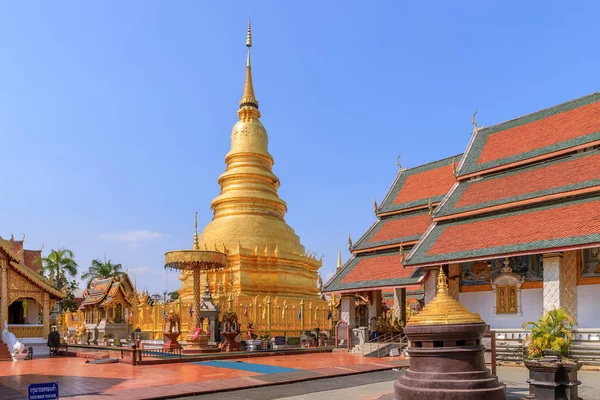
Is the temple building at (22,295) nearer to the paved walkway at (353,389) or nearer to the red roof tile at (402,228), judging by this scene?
the paved walkway at (353,389)

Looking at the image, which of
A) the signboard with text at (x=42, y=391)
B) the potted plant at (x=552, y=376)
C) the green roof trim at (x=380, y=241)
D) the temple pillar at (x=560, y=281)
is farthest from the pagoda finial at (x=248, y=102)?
the signboard with text at (x=42, y=391)

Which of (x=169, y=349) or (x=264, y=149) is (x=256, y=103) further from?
(x=169, y=349)

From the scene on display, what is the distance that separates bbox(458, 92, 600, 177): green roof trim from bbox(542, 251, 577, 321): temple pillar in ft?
14.6

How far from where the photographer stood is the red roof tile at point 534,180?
18.3 m

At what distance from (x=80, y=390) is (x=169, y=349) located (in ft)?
34.3

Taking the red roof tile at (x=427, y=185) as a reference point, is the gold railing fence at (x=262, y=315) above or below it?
below

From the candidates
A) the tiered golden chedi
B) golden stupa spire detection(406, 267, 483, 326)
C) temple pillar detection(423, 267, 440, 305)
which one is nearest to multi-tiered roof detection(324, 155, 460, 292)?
temple pillar detection(423, 267, 440, 305)

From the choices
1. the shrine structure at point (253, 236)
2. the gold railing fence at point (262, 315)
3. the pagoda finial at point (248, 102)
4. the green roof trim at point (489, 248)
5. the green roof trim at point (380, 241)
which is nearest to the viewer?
the green roof trim at point (489, 248)

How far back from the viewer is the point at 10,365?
18.9 m

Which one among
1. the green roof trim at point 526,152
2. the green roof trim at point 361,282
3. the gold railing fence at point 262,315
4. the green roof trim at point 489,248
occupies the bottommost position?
the gold railing fence at point 262,315

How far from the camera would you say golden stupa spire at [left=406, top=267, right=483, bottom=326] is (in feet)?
30.9

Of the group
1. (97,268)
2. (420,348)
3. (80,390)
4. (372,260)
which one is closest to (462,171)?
(372,260)

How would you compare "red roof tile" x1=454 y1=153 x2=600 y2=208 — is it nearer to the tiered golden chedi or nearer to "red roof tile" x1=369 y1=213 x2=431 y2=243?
"red roof tile" x1=369 y1=213 x2=431 y2=243

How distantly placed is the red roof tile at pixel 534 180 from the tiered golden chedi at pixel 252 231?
51.8ft
